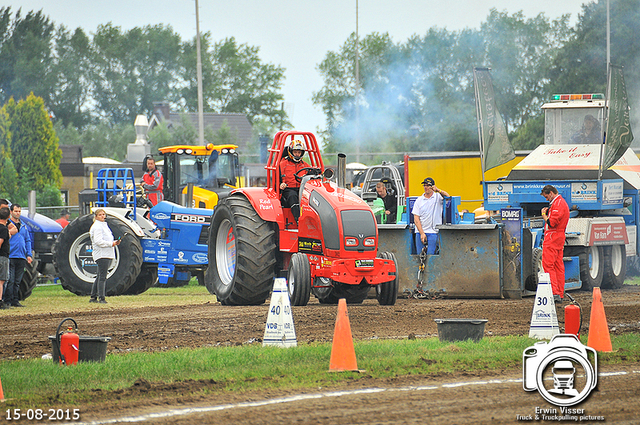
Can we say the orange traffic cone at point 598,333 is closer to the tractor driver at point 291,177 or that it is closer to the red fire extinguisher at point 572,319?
the red fire extinguisher at point 572,319

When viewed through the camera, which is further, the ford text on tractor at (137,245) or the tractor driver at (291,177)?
the ford text on tractor at (137,245)

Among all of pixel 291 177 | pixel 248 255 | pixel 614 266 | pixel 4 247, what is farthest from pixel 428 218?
pixel 4 247

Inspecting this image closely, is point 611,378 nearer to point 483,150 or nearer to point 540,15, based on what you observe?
point 483,150

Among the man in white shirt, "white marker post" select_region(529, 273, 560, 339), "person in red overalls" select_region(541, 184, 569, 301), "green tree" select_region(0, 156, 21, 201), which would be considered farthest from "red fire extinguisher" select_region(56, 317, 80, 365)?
"green tree" select_region(0, 156, 21, 201)

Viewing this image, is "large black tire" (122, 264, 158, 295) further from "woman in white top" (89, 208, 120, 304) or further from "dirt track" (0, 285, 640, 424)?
"dirt track" (0, 285, 640, 424)

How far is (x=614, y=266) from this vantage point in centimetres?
1756

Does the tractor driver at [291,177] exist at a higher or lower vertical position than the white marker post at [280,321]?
higher

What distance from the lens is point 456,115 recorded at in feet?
135

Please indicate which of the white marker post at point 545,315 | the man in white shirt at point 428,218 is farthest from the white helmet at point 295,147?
the white marker post at point 545,315

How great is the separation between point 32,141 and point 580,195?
109 ft

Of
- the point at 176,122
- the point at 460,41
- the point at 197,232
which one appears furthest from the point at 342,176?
the point at 176,122

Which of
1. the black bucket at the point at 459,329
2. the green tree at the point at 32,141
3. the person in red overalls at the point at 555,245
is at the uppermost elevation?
Answer: the green tree at the point at 32,141

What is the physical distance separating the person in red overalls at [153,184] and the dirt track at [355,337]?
466cm

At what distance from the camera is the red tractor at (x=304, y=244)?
1169 centimetres
